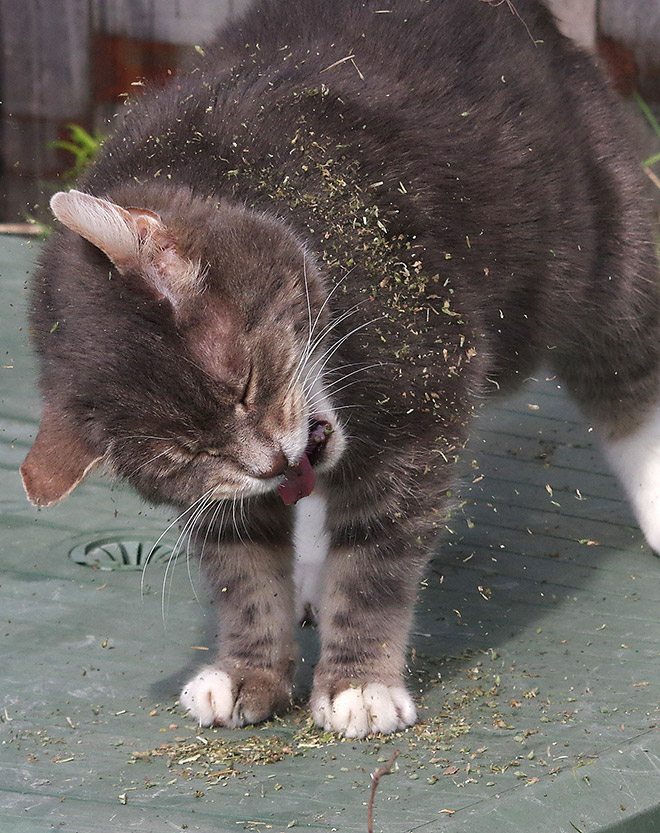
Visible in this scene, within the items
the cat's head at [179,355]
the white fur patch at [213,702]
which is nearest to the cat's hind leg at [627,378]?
the cat's head at [179,355]

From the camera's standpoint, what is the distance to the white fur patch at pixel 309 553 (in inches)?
116

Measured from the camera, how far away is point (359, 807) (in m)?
1.95

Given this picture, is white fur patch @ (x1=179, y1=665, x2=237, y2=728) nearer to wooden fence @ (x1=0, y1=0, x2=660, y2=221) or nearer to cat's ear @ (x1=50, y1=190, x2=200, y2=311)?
cat's ear @ (x1=50, y1=190, x2=200, y2=311)

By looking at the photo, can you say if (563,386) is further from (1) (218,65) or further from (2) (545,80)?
(1) (218,65)

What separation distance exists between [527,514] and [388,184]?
1.43 m

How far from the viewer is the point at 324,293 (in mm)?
2209

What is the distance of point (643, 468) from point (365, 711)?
4.60 feet

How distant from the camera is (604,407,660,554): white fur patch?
3.25 m

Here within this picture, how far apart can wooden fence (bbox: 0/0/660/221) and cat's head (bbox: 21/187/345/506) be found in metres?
3.64

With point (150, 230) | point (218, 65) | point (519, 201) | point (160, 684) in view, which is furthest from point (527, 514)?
point (150, 230)

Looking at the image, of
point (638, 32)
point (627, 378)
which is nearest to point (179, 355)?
point (627, 378)

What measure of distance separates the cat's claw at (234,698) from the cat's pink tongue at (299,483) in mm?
455

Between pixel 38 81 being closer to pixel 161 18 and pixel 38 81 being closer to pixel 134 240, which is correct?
pixel 161 18

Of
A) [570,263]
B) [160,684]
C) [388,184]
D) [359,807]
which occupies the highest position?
[388,184]
